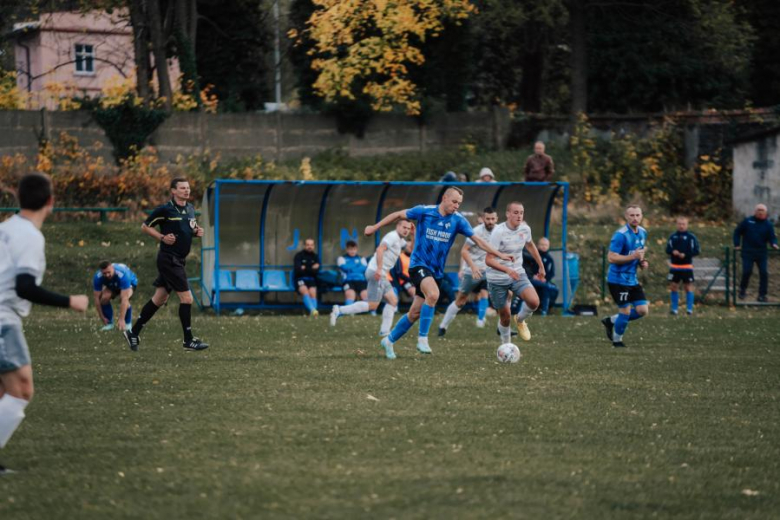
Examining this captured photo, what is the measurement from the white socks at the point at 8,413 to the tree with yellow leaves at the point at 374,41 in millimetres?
25878

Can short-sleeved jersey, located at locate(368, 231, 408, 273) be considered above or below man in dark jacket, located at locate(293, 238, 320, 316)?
above

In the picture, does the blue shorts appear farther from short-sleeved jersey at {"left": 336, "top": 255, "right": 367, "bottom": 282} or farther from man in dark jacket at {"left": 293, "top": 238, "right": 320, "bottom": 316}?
short-sleeved jersey at {"left": 336, "top": 255, "right": 367, "bottom": 282}

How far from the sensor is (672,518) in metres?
6.24

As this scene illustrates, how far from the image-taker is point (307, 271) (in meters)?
22.3

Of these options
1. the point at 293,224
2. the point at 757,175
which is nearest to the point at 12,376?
the point at 293,224

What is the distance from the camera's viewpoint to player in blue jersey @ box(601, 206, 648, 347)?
598 inches

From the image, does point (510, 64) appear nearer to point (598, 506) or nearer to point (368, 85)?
point (368, 85)

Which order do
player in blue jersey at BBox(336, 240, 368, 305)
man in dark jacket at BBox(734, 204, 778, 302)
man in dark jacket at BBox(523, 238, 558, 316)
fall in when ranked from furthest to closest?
man in dark jacket at BBox(734, 204, 778, 302)
player in blue jersey at BBox(336, 240, 368, 305)
man in dark jacket at BBox(523, 238, 558, 316)

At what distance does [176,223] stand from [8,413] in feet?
23.7

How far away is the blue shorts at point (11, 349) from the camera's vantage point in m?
7.06

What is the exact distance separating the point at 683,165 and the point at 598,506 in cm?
2842

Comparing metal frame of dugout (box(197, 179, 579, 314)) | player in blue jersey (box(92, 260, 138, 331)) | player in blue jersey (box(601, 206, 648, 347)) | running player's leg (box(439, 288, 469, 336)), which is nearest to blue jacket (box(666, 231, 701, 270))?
metal frame of dugout (box(197, 179, 579, 314))

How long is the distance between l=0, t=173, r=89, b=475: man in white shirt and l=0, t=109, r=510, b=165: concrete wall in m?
24.3

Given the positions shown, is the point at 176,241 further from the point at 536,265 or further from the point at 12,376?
the point at 536,265
